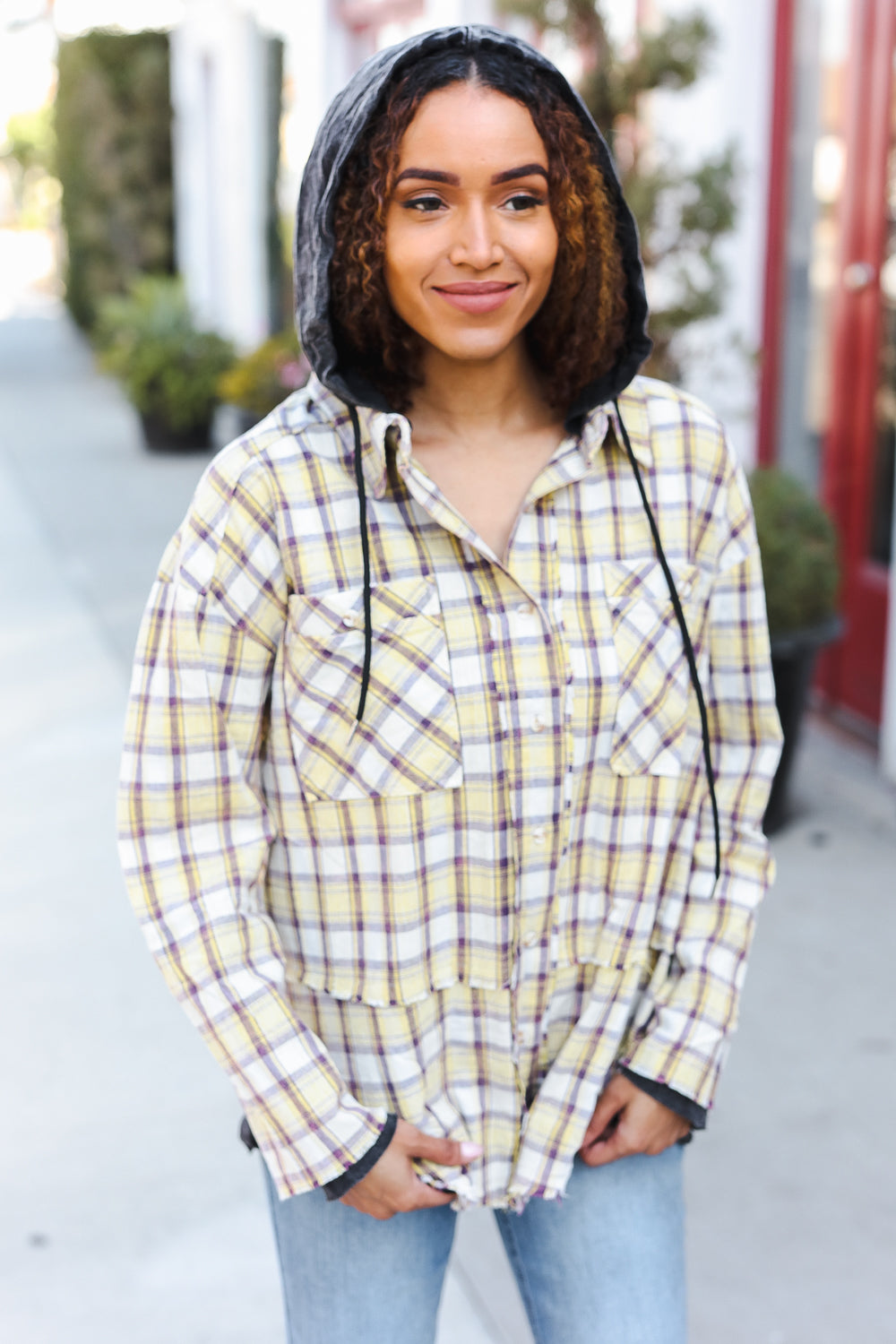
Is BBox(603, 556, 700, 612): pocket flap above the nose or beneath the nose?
beneath

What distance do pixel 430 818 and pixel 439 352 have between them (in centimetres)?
48

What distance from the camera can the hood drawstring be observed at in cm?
139

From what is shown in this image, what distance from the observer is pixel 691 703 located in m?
1.60

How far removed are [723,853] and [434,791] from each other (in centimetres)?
36

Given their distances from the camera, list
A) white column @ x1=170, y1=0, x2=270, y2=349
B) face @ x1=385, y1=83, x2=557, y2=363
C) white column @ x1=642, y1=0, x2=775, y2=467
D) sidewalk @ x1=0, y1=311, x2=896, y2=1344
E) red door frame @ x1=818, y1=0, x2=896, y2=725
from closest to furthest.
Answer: face @ x1=385, y1=83, x2=557, y2=363 → sidewalk @ x1=0, y1=311, x2=896, y2=1344 → red door frame @ x1=818, y1=0, x2=896, y2=725 → white column @ x1=642, y1=0, x2=775, y2=467 → white column @ x1=170, y1=0, x2=270, y2=349

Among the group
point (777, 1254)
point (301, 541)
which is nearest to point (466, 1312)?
point (777, 1254)

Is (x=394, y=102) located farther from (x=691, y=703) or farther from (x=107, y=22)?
(x=107, y=22)

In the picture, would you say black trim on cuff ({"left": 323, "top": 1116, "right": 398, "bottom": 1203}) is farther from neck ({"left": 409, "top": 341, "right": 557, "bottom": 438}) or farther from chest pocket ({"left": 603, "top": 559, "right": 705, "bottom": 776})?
neck ({"left": 409, "top": 341, "right": 557, "bottom": 438})

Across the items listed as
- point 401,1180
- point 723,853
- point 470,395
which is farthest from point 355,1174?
point 470,395

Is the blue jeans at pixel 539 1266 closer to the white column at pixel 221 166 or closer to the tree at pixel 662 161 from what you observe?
the tree at pixel 662 161

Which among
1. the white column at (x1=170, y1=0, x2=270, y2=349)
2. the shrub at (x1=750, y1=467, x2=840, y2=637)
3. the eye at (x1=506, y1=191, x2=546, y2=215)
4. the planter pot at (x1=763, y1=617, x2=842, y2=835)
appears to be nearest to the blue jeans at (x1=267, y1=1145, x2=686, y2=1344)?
the eye at (x1=506, y1=191, x2=546, y2=215)

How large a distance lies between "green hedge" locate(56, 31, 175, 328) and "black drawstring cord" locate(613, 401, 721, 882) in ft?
48.4

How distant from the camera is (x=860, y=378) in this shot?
4945 mm

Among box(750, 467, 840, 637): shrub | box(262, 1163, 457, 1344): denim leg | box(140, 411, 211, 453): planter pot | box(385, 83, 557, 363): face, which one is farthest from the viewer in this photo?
box(140, 411, 211, 453): planter pot
